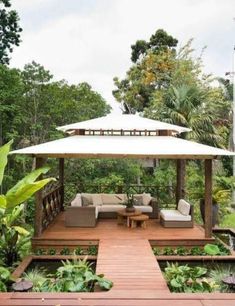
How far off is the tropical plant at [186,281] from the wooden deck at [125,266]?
0.57 feet

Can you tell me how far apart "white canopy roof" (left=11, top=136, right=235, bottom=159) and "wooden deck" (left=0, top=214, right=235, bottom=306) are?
201 centimetres

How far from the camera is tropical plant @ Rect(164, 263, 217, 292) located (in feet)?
18.7

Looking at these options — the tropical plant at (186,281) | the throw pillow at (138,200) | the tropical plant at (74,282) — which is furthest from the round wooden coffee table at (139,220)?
the tropical plant at (74,282)

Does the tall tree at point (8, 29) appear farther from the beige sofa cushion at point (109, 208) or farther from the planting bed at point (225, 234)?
the planting bed at point (225, 234)

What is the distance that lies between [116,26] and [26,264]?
74.6 feet

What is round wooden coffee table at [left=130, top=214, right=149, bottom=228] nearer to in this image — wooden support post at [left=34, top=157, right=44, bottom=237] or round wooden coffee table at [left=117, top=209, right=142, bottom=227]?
round wooden coffee table at [left=117, top=209, right=142, bottom=227]

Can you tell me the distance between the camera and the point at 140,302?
4.70 metres

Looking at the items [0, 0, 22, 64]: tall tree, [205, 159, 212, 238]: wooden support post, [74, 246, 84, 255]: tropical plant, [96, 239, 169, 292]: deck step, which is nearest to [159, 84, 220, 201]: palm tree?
[0, 0, 22, 64]: tall tree

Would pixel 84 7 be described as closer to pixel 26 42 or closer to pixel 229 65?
pixel 26 42

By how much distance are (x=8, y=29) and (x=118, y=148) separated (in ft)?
22.5

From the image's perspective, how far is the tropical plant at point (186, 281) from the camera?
225 inches

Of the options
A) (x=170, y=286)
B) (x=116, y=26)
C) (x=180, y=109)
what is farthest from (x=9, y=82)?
(x=116, y=26)

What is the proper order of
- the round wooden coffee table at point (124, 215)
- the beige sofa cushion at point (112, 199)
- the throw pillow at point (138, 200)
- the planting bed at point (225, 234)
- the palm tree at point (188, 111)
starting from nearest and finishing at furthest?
the round wooden coffee table at point (124, 215) < the planting bed at point (225, 234) < the throw pillow at point (138, 200) < the beige sofa cushion at point (112, 199) < the palm tree at point (188, 111)

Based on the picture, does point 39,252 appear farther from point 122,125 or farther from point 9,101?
point 9,101
